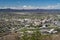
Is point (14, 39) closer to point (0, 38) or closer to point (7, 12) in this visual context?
point (0, 38)

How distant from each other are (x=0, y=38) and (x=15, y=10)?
35.3m

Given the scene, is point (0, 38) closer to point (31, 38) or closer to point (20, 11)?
point (31, 38)

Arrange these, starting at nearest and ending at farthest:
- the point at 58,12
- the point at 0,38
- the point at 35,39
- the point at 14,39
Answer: the point at 35,39 < the point at 14,39 < the point at 0,38 < the point at 58,12

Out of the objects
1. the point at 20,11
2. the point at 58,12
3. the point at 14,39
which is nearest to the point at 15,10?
the point at 20,11

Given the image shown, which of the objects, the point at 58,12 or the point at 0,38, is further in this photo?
the point at 58,12

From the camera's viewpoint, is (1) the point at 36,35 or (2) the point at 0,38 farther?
(2) the point at 0,38

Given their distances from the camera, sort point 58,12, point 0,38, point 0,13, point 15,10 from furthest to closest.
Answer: point 15,10, point 58,12, point 0,13, point 0,38

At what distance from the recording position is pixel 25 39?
1388cm

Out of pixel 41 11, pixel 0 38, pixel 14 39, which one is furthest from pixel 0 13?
pixel 14 39

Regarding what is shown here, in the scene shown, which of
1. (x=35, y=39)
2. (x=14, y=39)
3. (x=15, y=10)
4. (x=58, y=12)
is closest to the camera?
(x=35, y=39)

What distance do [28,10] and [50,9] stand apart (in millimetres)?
4738

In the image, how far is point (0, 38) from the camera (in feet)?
66.2

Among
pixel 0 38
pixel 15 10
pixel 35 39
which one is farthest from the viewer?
pixel 15 10

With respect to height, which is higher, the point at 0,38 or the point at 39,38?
the point at 39,38
